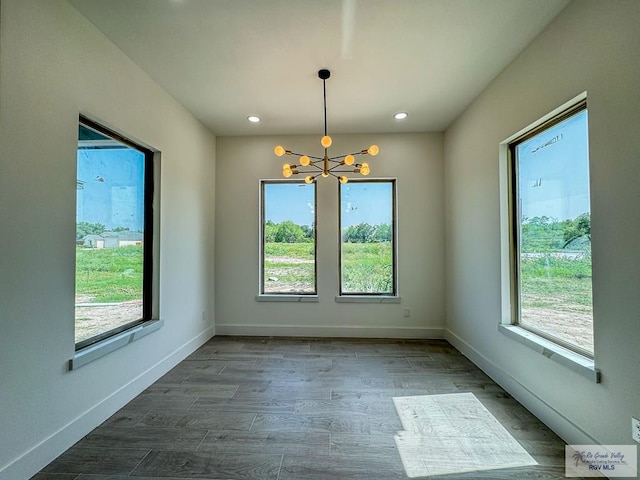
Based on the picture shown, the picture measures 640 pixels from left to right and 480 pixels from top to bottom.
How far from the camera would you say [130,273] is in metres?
2.80

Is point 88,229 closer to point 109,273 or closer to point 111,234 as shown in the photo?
point 111,234

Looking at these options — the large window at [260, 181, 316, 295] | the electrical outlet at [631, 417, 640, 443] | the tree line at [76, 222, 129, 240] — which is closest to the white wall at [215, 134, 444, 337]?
the large window at [260, 181, 316, 295]

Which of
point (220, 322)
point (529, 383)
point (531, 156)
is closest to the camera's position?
point (529, 383)

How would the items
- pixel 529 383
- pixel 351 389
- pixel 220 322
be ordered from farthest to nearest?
pixel 220 322 < pixel 351 389 < pixel 529 383

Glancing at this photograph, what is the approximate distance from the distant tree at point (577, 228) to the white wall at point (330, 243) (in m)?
2.09

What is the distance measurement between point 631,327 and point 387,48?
7.98ft

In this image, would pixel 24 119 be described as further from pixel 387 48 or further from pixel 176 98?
pixel 387 48

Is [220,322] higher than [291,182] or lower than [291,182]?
lower

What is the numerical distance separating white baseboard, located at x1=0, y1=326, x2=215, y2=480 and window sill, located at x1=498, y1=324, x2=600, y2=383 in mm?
3295

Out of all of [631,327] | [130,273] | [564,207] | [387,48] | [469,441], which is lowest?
[469,441]

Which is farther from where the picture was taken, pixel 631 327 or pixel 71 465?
pixel 71 465

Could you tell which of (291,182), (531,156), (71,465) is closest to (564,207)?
(531,156)

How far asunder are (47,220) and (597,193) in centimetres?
333

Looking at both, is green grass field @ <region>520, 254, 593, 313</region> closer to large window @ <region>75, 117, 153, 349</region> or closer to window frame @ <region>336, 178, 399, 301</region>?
window frame @ <region>336, 178, 399, 301</region>
